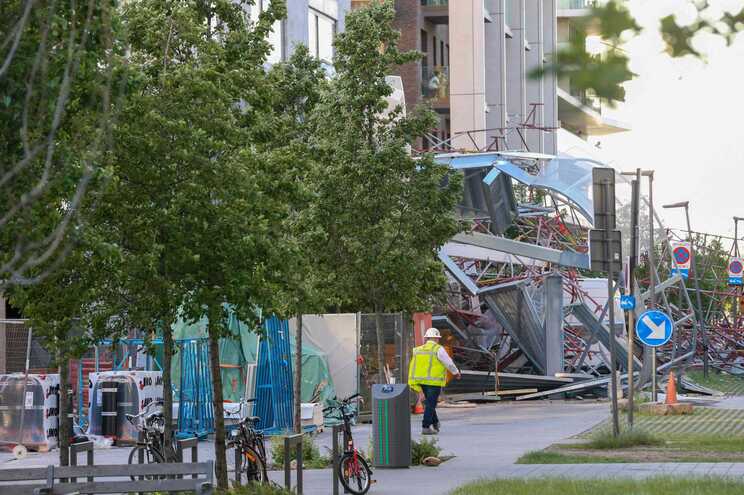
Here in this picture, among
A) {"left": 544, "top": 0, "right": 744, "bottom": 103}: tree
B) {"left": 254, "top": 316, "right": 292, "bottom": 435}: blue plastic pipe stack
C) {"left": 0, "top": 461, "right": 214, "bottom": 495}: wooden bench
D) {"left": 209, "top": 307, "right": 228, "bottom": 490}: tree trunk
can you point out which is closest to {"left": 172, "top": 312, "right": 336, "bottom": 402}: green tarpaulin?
{"left": 254, "top": 316, "right": 292, "bottom": 435}: blue plastic pipe stack

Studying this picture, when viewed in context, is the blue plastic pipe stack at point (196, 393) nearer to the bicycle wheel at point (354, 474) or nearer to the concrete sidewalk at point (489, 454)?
the concrete sidewalk at point (489, 454)

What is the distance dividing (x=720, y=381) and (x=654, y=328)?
66.9 feet

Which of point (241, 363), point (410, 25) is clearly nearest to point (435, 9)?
point (410, 25)

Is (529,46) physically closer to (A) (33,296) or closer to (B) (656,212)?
(B) (656,212)

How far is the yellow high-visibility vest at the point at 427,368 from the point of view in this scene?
21859 millimetres

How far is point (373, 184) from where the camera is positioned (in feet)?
64.8

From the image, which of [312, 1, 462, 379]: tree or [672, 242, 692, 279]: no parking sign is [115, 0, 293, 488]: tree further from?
[672, 242, 692, 279]: no parking sign

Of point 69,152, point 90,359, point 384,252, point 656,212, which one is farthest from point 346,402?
point 656,212

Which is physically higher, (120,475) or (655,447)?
(120,475)

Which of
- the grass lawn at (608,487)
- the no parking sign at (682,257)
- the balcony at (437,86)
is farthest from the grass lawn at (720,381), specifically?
the grass lawn at (608,487)

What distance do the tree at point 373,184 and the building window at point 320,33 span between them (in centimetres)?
1905

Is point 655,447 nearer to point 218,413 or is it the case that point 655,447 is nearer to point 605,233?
point 605,233

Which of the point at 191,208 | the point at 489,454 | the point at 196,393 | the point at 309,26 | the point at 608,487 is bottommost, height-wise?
the point at 489,454

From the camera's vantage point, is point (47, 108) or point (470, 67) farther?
point (470, 67)
